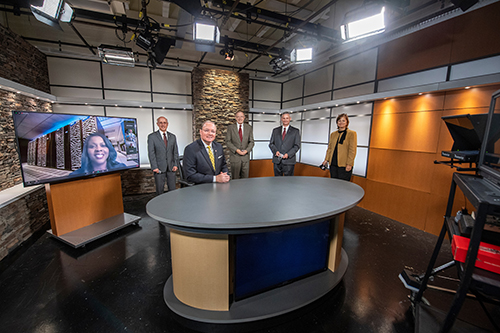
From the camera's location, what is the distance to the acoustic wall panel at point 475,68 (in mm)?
2590

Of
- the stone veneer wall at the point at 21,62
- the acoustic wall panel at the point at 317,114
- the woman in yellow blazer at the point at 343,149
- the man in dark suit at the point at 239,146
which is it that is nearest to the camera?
the stone veneer wall at the point at 21,62

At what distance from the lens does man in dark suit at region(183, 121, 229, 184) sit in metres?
2.42

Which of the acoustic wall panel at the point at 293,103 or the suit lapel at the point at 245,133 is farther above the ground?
the acoustic wall panel at the point at 293,103

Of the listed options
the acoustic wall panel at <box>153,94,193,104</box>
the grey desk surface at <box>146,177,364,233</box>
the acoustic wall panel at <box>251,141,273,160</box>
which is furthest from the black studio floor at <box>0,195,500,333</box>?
the acoustic wall panel at <box>251,141,273,160</box>

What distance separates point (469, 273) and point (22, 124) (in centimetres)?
403

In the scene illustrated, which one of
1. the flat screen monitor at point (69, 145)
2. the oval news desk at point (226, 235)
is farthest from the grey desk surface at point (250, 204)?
the flat screen monitor at point (69, 145)

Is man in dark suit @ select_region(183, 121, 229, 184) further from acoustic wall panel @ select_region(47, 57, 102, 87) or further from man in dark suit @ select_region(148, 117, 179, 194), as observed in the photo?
acoustic wall panel @ select_region(47, 57, 102, 87)

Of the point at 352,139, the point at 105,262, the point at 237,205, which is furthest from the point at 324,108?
the point at 105,262

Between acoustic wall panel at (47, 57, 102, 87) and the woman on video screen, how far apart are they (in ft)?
10.4

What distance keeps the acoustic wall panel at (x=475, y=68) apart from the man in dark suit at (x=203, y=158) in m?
3.61

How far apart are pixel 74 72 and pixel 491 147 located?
7419 millimetres

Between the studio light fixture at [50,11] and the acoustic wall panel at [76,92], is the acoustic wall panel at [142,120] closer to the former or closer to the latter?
the acoustic wall panel at [76,92]

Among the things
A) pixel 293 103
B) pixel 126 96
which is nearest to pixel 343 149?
pixel 293 103

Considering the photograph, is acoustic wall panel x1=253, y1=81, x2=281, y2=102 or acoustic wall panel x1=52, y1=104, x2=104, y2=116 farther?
acoustic wall panel x1=253, y1=81, x2=281, y2=102
